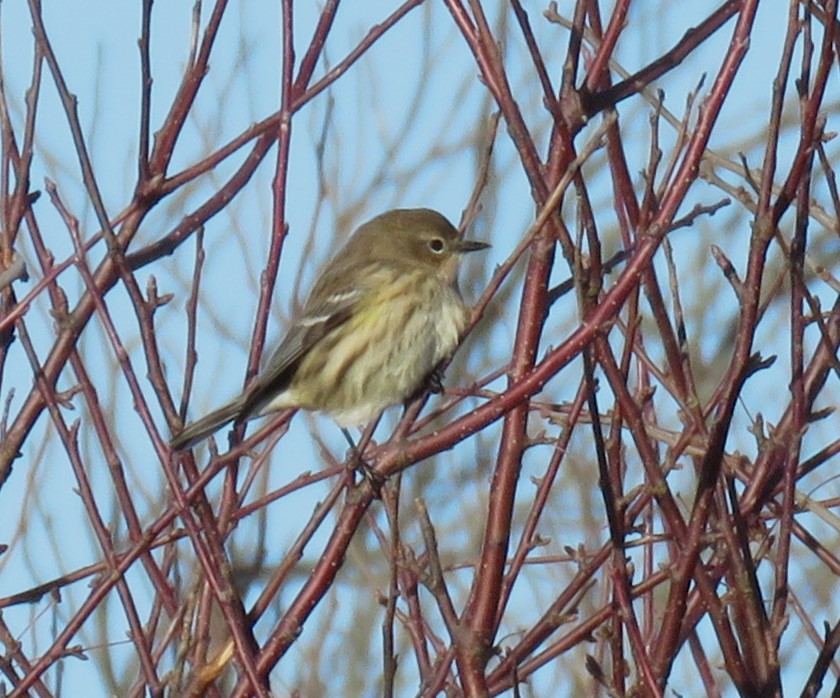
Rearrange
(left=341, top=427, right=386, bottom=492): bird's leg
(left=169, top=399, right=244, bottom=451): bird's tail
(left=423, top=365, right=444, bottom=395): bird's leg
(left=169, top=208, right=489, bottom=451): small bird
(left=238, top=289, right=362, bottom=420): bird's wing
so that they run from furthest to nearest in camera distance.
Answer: (left=238, top=289, right=362, bottom=420): bird's wing → (left=169, top=208, right=489, bottom=451): small bird → (left=423, top=365, right=444, bottom=395): bird's leg → (left=169, top=399, right=244, bottom=451): bird's tail → (left=341, top=427, right=386, bottom=492): bird's leg

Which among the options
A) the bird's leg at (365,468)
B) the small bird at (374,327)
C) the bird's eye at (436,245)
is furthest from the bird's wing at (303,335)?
the bird's leg at (365,468)

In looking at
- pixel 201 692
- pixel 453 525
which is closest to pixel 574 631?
pixel 201 692

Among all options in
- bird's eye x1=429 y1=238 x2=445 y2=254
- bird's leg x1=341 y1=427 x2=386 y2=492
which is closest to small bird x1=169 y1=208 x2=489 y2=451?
bird's eye x1=429 y1=238 x2=445 y2=254

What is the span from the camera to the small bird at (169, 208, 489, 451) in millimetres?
4906

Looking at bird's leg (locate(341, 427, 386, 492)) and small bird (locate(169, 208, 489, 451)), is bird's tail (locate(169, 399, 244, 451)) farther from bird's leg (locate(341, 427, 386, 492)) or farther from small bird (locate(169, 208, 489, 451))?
bird's leg (locate(341, 427, 386, 492))

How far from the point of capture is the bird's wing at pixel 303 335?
5156mm

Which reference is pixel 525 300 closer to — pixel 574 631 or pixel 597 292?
pixel 597 292

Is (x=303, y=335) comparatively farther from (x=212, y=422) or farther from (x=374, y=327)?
(x=212, y=422)

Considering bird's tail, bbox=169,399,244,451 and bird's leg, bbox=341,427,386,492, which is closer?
bird's leg, bbox=341,427,386,492

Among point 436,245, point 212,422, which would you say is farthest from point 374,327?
point 212,422

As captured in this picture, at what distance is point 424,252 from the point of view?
5.38 metres

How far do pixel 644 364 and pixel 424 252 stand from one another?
1.86m

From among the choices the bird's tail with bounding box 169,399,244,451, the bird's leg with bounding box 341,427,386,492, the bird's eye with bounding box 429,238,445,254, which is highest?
the bird's eye with bounding box 429,238,445,254

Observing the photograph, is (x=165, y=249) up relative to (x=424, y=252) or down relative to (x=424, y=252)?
down
